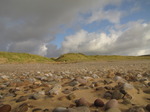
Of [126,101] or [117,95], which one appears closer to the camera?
[126,101]

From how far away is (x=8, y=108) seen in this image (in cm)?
218

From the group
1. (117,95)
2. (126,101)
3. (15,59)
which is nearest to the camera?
(126,101)

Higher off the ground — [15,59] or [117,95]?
[15,59]

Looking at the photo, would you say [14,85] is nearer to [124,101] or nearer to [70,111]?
[70,111]

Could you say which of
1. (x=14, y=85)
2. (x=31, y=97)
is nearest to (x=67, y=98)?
(x=31, y=97)

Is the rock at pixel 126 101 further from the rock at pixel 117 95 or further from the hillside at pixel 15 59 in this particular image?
the hillside at pixel 15 59

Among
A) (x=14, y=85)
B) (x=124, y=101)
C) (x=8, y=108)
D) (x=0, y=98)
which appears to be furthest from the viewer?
(x=14, y=85)

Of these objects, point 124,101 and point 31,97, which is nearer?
point 124,101

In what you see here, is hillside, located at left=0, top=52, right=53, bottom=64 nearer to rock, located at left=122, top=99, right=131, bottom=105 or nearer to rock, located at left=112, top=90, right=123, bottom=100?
rock, located at left=112, top=90, right=123, bottom=100

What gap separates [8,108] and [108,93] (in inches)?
74.2

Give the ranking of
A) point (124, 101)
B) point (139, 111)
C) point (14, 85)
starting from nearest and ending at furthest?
1. point (139, 111)
2. point (124, 101)
3. point (14, 85)

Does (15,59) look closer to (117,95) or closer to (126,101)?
(117,95)

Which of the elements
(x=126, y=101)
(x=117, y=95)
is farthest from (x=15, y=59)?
(x=126, y=101)

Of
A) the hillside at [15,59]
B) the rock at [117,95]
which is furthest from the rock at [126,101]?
the hillside at [15,59]
